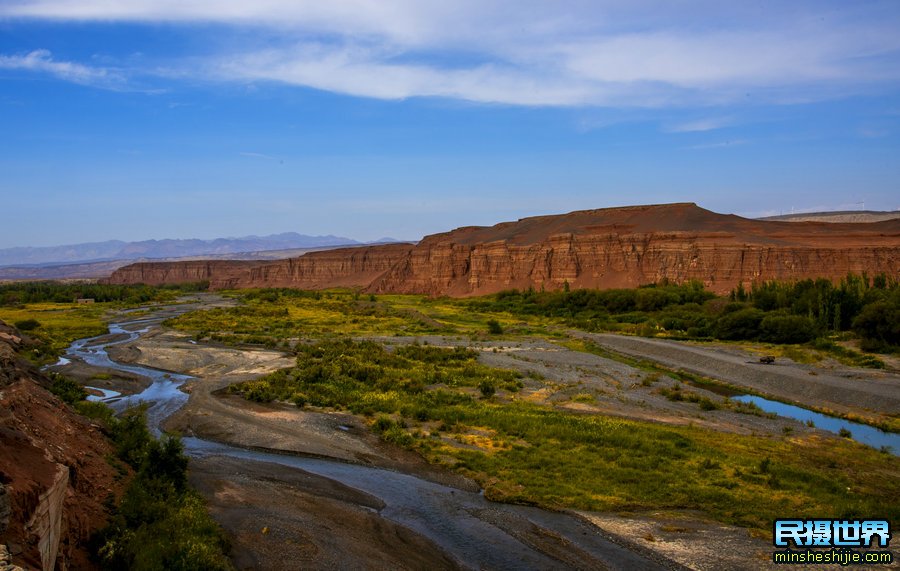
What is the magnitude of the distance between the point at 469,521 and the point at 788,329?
155ft

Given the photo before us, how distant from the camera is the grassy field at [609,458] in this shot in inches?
760

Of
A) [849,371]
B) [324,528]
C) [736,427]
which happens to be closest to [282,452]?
[324,528]

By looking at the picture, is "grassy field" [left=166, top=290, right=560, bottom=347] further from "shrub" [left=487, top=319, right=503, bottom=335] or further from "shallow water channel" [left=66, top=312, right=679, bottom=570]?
"shallow water channel" [left=66, top=312, right=679, bottom=570]

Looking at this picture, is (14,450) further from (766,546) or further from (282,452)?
(766,546)

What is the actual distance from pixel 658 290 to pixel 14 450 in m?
79.4

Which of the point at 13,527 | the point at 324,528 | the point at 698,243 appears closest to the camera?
the point at 13,527

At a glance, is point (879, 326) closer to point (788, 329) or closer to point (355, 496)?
point (788, 329)

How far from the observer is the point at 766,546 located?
→ 1622 cm

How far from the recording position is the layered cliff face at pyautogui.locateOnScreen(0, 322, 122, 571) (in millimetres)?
10969

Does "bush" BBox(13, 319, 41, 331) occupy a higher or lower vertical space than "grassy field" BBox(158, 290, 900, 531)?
higher

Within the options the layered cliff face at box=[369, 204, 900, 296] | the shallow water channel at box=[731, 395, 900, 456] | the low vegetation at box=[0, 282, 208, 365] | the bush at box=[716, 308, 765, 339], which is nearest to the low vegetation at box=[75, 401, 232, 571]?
the shallow water channel at box=[731, 395, 900, 456]

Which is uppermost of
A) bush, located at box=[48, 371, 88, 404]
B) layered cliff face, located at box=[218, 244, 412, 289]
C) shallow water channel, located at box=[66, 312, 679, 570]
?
layered cliff face, located at box=[218, 244, 412, 289]

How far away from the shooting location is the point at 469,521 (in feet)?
60.3

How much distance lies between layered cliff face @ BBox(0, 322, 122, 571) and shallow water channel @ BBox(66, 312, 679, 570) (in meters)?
5.95
